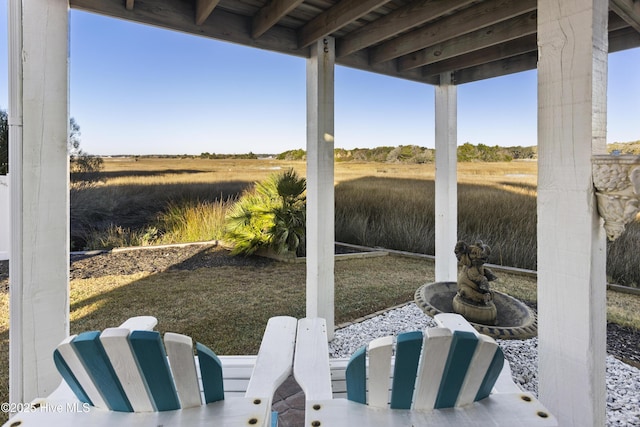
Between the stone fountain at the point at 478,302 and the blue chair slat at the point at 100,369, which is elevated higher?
the blue chair slat at the point at 100,369

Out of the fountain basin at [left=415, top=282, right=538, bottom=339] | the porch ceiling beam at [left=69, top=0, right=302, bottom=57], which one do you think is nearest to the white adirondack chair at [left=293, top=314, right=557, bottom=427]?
the fountain basin at [left=415, top=282, right=538, bottom=339]

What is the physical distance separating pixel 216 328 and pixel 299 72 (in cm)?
460

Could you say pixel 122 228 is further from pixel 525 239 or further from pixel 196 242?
pixel 525 239

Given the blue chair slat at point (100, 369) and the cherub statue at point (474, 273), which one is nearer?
the blue chair slat at point (100, 369)

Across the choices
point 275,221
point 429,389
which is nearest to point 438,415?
point 429,389

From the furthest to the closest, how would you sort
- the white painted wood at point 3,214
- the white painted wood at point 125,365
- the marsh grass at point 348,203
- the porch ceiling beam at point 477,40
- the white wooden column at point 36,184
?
1. the marsh grass at point 348,203
2. the white painted wood at point 3,214
3. the porch ceiling beam at point 477,40
4. the white wooden column at point 36,184
5. the white painted wood at point 125,365

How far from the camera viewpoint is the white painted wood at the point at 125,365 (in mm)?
682

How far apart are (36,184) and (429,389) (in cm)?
162

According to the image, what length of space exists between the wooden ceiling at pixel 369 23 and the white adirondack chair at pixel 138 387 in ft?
5.50

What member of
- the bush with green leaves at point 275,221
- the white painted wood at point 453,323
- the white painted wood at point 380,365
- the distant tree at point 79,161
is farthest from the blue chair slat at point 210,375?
the distant tree at point 79,161

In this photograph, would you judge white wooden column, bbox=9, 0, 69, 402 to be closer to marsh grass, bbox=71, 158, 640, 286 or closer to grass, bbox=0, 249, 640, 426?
grass, bbox=0, 249, 640, 426

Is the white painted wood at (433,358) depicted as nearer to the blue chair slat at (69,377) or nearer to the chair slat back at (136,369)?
the chair slat back at (136,369)

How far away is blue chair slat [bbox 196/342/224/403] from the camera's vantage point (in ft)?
2.42

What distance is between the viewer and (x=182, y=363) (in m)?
0.70
